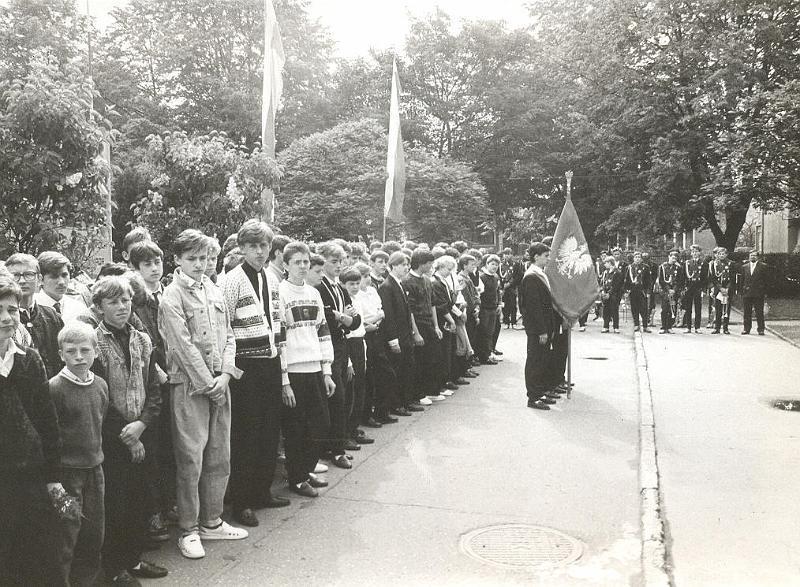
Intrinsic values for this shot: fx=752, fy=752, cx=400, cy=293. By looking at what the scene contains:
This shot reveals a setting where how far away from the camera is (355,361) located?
24.8 feet

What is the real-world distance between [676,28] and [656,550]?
26.3 m

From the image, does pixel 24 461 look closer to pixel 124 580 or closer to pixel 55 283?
pixel 124 580

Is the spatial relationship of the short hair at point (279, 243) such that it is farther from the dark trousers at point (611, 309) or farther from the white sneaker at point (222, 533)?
the dark trousers at point (611, 309)

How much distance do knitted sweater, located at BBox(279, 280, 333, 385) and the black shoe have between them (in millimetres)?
939

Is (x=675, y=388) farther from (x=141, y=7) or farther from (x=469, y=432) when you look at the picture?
(x=141, y=7)

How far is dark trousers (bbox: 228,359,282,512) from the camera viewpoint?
17.5 feet

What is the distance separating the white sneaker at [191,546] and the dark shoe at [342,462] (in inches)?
83.5

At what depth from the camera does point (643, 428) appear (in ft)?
27.2

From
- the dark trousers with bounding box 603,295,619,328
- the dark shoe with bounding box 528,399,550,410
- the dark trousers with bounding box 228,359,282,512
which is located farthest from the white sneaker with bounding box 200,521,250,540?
the dark trousers with bounding box 603,295,619,328

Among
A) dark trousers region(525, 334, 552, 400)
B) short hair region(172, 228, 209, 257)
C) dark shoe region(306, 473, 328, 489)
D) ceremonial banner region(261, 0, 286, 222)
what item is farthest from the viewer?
ceremonial banner region(261, 0, 286, 222)

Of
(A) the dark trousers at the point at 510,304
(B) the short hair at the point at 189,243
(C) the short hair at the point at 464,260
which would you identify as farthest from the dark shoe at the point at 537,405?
(A) the dark trousers at the point at 510,304

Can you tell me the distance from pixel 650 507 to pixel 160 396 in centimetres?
372

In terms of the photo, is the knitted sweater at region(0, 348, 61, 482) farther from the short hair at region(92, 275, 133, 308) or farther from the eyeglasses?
the eyeglasses

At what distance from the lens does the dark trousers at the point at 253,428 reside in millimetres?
5348
